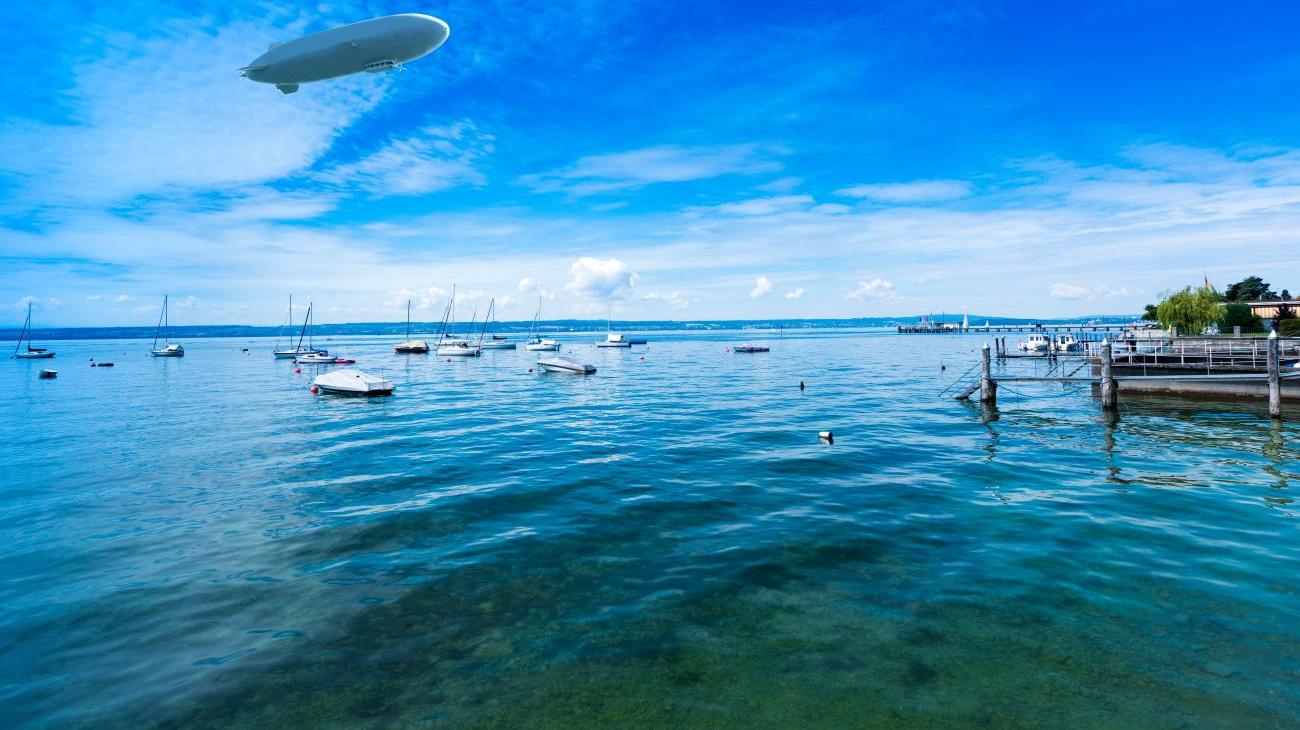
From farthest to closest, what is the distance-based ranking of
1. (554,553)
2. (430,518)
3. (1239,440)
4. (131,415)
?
(131,415) < (1239,440) < (430,518) < (554,553)

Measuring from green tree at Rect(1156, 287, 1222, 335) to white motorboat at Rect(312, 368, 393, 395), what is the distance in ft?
241

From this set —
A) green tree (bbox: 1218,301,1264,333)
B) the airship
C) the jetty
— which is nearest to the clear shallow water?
the jetty

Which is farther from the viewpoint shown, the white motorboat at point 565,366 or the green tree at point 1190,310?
the white motorboat at point 565,366

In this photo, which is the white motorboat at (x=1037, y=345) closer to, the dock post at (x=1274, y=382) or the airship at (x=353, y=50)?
the dock post at (x=1274, y=382)

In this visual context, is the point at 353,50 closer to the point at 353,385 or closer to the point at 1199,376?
the point at 353,385

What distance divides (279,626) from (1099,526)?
→ 17.2 m

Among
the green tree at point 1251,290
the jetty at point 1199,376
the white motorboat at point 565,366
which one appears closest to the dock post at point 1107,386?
the jetty at point 1199,376

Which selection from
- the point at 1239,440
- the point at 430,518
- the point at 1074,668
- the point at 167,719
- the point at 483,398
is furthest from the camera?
the point at 483,398

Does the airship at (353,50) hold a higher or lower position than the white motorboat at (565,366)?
higher

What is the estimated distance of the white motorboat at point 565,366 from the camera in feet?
220

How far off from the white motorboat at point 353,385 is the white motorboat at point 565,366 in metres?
23.7

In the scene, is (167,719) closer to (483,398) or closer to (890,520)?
(890,520)

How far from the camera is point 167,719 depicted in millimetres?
7535

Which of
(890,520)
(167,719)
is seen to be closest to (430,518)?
(167,719)
